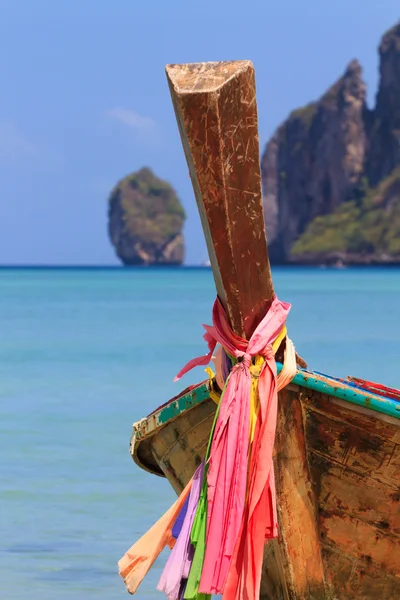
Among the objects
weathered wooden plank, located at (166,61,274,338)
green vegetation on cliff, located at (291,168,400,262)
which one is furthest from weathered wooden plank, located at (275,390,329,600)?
green vegetation on cliff, located at (291,168,400,262)

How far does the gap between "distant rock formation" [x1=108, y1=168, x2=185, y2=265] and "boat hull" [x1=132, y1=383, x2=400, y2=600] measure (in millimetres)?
137949

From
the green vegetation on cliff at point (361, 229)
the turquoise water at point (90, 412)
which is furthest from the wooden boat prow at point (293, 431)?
the green vegetation on cliff at point (361, 229)

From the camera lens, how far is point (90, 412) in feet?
50.6

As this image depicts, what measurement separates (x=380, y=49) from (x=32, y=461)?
119250 mm

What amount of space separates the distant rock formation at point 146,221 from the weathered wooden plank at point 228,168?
139 metres

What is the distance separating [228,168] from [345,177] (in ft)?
384

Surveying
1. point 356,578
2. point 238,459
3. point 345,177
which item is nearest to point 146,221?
point 345,177

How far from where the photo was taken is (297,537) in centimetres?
468

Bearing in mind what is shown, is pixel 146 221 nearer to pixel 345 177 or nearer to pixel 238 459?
pixel 345 177

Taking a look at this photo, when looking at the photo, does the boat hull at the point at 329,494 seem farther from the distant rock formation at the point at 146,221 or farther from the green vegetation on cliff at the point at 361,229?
the distant rock formation at the point at 146,221

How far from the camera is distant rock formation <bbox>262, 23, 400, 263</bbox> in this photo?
116 meters

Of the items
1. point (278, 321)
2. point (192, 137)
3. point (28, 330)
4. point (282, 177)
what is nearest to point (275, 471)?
point (278, 321)

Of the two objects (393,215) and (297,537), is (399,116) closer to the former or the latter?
(393,215)

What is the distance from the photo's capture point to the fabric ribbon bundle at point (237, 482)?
4.21 m
